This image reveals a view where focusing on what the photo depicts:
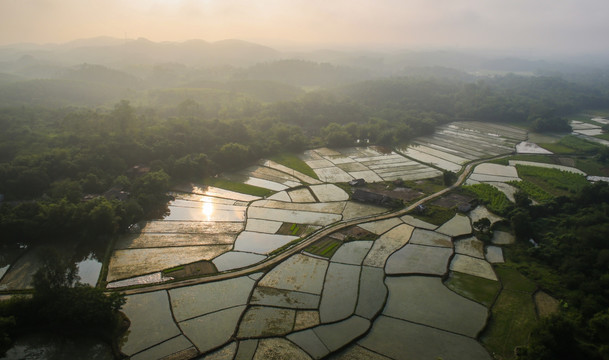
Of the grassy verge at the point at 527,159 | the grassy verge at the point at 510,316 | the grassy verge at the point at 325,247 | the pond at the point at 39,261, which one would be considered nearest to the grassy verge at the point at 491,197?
the grassy verge at the point at 510,316

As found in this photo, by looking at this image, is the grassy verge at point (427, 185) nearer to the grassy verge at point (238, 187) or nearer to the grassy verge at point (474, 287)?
the grassy verge at point (474, 287)

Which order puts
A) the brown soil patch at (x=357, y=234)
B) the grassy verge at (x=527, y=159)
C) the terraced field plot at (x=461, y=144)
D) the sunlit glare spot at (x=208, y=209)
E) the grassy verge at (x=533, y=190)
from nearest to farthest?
the brown soil patch at (x=357, y=234)
the sunlit glare spot at (x=208, y=209)
the grassy verge at (x=533, y=190)
the grassy verge at (x=527, y=159)
the terraced field plot at (x=461, y=144)

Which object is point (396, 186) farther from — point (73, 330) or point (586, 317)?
point (73, 330)

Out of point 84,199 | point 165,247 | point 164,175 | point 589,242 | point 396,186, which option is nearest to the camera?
point 589,242

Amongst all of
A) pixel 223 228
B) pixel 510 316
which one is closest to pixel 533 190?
pixel 510 316

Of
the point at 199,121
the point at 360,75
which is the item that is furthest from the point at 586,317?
the point at 360,75

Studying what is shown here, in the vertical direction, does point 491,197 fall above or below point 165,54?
below

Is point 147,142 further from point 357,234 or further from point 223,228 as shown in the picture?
point 357,234
